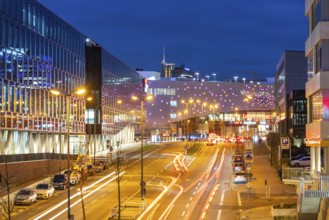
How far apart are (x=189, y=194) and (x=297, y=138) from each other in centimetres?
4349

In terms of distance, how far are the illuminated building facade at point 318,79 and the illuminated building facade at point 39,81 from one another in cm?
2086

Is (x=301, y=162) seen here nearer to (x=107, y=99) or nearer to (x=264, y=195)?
(x=264, y=195)

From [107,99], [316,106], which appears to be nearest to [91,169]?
[316,106]

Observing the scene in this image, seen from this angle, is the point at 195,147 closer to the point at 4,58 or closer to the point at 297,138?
the point at 297,138

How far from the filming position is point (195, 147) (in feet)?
363

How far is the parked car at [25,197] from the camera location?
47.6 m

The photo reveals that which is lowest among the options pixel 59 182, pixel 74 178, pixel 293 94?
pixel 59 182

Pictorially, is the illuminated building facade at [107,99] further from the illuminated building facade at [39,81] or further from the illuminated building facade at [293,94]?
the illuminated building facade at [293,94]

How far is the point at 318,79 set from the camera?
39031 millimetres

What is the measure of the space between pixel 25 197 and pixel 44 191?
152 inches

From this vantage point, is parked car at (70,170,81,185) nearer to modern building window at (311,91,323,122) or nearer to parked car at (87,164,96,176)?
parked car at (87,164,96,176)

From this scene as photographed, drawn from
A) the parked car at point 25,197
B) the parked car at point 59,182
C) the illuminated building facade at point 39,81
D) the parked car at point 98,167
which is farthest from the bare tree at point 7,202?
the parked car at point 98,167

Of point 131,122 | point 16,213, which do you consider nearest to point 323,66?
point 16,213

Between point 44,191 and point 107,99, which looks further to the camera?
point 107,99
